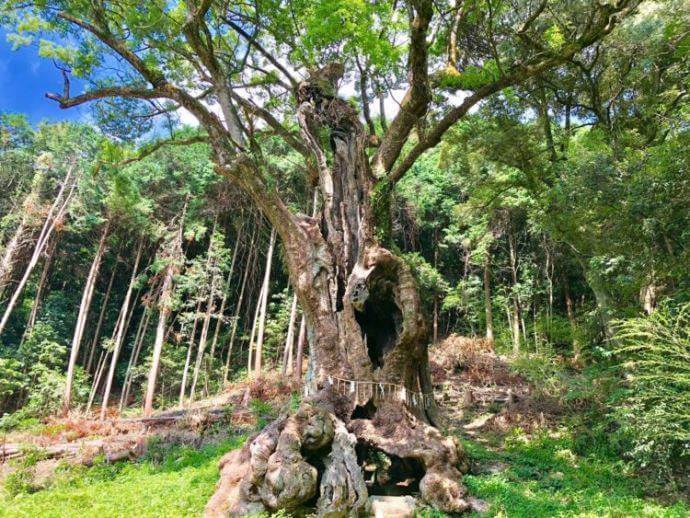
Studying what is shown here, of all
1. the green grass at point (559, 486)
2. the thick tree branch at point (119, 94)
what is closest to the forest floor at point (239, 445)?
the green grass at point (559, 486)

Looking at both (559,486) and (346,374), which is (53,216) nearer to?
(346,374)

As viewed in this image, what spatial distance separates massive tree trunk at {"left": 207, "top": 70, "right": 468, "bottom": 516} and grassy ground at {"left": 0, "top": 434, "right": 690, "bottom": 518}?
21.6 inches

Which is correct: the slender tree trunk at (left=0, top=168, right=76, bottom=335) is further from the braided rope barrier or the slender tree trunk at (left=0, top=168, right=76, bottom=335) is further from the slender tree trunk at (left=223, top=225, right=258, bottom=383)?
the braided rope barrier

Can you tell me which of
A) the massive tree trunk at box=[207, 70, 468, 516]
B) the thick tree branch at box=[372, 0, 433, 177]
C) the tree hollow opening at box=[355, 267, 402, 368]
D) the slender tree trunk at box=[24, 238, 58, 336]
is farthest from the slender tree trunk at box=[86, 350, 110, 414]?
the thick tree branch at box=[372, 0, 433, 177]

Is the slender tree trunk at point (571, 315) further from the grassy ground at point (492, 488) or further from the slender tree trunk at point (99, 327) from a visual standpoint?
the slender tree trunk at point (99, 327)

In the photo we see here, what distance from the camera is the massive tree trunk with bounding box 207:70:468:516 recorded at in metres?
4.68

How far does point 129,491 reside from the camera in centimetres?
611

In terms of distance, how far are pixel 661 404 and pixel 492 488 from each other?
262cm

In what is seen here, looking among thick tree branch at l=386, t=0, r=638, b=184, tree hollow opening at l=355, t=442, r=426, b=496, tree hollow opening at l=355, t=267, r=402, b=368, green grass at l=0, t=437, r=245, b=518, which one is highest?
thick tree branch at l=386, t=0, r=638, b=184

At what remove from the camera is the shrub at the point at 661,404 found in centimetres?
530

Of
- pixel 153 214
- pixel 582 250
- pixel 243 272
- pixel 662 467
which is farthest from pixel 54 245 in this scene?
pixel 662 467

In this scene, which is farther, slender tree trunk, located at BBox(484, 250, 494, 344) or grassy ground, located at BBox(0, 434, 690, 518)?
slender tree trunk, located at BBox(484, 250, 494, 344)

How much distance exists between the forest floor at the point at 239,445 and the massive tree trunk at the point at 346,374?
27.6 inches

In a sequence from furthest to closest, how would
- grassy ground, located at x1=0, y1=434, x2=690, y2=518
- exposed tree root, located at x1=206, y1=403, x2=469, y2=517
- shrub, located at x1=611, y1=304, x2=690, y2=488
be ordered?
shrub, located at x1=611, y1=304, x2=690, y2=488 < grassy ground, located at x1=0, y1=434, x2=690, y2=518 < exposed tree root, located at x1=206, y1=403, x2=469, y2=517
